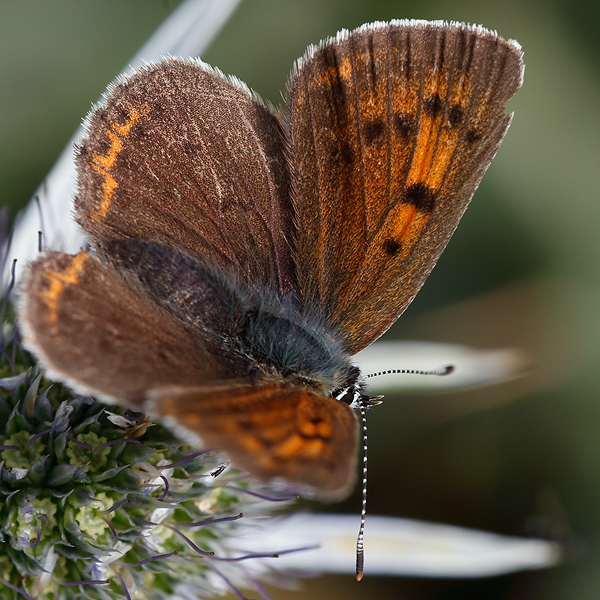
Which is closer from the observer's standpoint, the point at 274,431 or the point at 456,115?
the point at 274,431

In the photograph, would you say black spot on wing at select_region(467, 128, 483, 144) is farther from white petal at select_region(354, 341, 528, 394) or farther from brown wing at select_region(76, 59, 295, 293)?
white petal at select_region(354, 341, 528, 394)

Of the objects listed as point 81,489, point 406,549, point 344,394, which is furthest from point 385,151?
point 406,549

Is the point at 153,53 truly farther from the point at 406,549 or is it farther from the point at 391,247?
the point at 406,549

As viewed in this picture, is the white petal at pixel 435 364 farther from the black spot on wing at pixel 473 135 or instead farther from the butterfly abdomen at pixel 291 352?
the black spot on wing at pixel 473 135

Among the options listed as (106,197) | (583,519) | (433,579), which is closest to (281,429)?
(106,197)

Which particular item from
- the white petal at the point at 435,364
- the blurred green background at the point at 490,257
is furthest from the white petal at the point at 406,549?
the white petal at the point at 435,364

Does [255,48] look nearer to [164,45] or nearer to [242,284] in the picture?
[164,45]

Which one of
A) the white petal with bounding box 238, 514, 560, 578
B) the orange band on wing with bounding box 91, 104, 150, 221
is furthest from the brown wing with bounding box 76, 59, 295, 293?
the white petal with bounding box 238, 514, 560, 578
